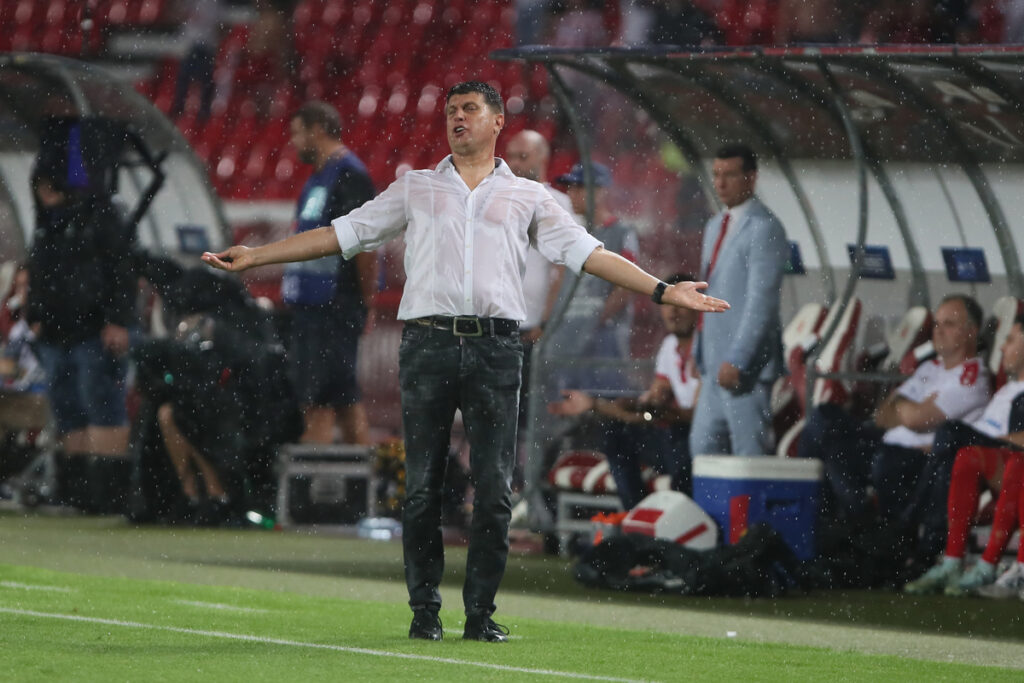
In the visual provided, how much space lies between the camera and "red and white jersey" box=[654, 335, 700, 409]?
10430mm

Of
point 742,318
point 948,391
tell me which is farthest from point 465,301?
point 948,391

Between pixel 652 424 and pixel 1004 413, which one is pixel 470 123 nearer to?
pixel 1004 413

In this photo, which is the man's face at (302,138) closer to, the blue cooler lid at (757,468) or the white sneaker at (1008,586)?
the blue cooler lid at (757,468)

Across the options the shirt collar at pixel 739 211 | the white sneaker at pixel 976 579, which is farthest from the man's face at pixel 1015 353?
the shirt collar at pixel 739 211

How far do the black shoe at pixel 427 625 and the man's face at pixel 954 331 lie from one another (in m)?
4.12

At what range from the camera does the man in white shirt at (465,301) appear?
6145mm

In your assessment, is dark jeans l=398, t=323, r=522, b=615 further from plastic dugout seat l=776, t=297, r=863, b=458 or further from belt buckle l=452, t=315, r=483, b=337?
plastic dugout seat l=776, t=297, r=863, b=458

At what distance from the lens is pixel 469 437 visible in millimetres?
6250

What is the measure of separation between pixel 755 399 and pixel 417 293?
3559 mm

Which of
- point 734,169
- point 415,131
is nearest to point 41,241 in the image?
point 734,169

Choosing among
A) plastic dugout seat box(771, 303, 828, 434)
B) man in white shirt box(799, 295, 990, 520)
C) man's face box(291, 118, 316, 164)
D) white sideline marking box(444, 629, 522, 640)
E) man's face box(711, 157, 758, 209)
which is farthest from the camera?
man's face box(291, 118, 316, 164)

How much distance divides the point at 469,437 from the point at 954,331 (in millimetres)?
4083

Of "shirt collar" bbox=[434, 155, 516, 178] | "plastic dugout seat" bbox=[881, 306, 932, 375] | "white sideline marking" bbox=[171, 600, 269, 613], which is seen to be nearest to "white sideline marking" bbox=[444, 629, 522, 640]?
"white sideline marking" bbox=[171, 600, 269, 613]

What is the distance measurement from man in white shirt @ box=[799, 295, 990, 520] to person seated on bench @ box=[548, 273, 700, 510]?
2.44 ft
